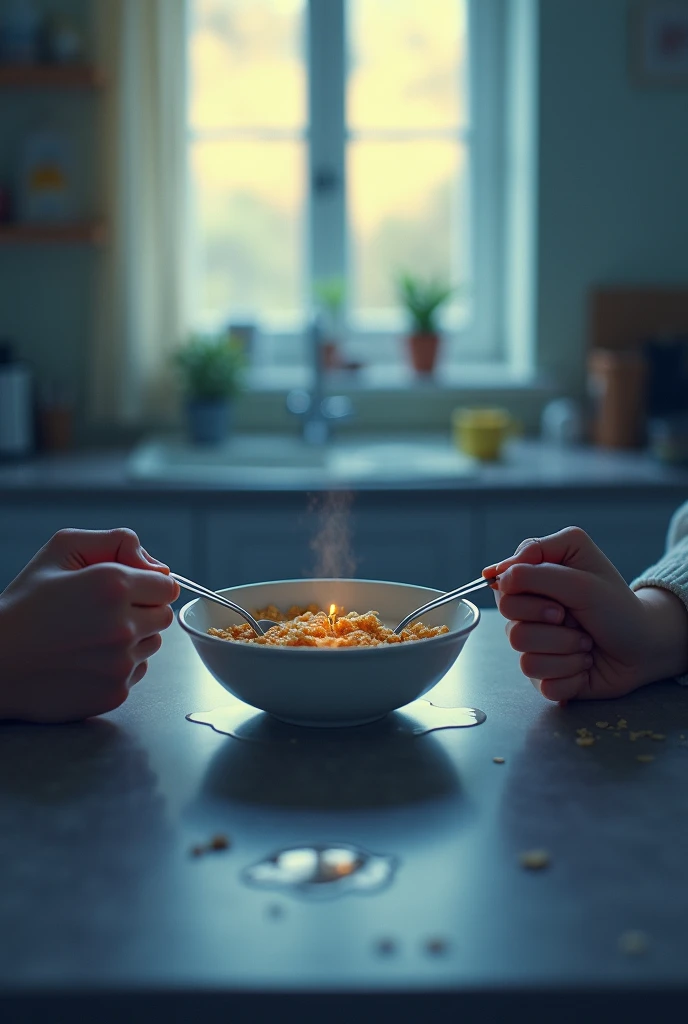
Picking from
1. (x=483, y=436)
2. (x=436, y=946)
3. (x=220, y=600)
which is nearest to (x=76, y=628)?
(x=220, y=600)

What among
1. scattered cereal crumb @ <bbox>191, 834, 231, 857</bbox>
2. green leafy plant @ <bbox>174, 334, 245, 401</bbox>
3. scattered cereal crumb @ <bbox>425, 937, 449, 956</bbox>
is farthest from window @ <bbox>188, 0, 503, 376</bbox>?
scattered cereal crumb @ <bbox>425, 937, 449, 956</bbox>

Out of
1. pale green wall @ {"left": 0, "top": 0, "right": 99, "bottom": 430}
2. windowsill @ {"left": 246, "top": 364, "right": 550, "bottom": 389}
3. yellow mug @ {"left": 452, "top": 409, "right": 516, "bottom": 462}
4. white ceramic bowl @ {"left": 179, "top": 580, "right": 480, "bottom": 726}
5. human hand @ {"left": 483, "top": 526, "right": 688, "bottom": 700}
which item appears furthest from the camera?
windowsill @ {"left": 246, "top": 364, "right": 550, "bottom": 389}

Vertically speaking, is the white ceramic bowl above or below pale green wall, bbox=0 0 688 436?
Answer: below

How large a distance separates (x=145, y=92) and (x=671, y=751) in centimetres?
247

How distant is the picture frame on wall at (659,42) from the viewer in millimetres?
Result: 2891

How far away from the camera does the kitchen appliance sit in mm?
2711

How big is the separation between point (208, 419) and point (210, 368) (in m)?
0.12

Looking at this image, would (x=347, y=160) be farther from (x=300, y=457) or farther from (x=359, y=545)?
(x=359, y=545)

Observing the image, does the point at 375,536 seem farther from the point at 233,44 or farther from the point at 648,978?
the point at 648,978

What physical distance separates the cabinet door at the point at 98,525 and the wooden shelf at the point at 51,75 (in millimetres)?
1100

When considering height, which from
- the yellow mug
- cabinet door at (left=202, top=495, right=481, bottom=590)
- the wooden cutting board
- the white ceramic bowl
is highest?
the wooden cutting board

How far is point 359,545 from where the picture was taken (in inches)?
95.0

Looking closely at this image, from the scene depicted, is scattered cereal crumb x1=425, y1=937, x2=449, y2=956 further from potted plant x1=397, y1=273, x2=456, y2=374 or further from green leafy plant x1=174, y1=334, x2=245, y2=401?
potted plant x1=397, y1=273, x2=456, y2=374

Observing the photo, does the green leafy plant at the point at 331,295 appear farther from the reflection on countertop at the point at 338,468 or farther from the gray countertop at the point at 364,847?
the gray countertop at the point at 364,847
